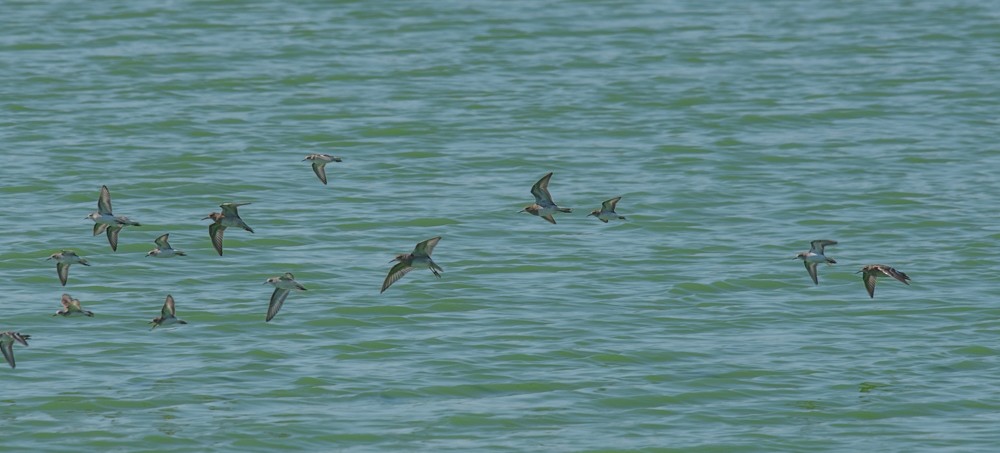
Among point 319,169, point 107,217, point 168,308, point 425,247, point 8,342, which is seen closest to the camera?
point 425,247

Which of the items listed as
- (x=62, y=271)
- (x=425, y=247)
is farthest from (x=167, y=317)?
(x=425, y=247)

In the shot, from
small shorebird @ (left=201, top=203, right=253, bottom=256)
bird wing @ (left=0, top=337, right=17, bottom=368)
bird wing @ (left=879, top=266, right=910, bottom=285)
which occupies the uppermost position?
small shorebird @ (left=201, top=203, right=253, bottom=256)

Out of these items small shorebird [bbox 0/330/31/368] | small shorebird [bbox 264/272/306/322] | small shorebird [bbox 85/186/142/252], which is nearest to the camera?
small shorebird [bbox 0/330/31/368]

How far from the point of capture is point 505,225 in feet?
118

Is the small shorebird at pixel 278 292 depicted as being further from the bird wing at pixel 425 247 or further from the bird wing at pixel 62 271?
the bird wing at pixel 62 271

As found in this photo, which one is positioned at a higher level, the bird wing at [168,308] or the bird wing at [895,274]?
the bird wing at [895,274]

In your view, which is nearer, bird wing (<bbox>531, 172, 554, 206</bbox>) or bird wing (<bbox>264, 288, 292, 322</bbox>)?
bird wing (<bbox>531, 172, 554, 206</bbox>)

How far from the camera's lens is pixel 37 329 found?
28781 mm

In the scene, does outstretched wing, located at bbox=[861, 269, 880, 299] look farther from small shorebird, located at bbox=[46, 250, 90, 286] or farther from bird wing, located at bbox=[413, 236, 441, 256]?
small shorebird, located at bbox=[46, 250, 90, 286]

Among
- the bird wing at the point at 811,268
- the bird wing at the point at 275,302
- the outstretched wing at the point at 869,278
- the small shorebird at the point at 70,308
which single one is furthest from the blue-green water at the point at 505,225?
the outstretched wing at the point at 869,278

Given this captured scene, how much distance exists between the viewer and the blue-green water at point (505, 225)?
84.0 feet

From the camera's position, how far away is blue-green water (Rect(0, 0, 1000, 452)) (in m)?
25.6

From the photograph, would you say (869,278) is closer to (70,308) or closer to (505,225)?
(505,225)

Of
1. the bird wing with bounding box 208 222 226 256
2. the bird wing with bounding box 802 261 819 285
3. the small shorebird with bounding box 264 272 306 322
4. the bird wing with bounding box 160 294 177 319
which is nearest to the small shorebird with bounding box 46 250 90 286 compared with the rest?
the bird wing with bounding box 208 222 226 256
